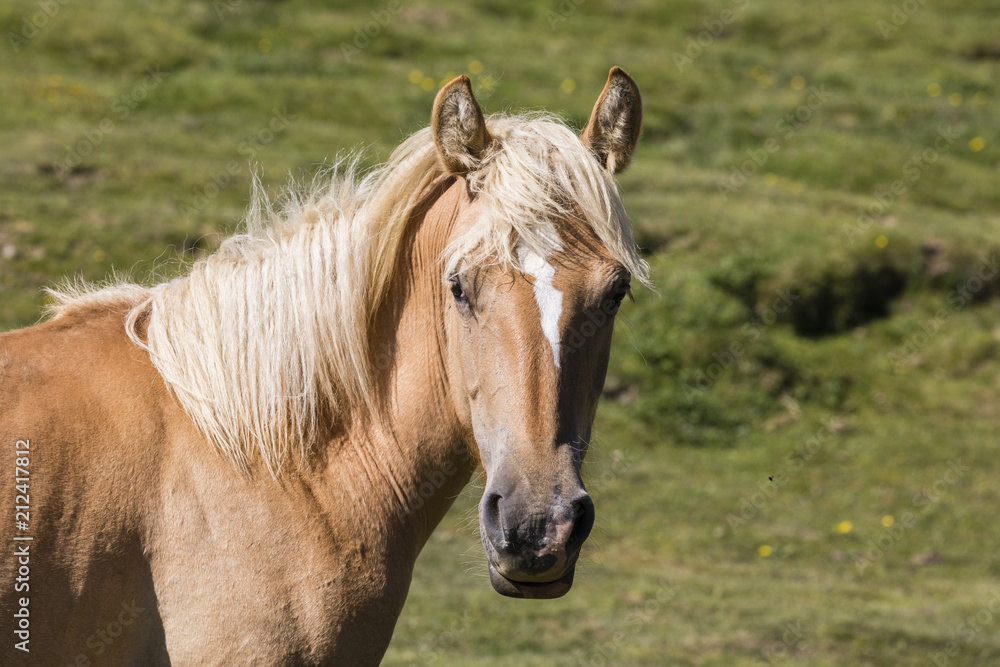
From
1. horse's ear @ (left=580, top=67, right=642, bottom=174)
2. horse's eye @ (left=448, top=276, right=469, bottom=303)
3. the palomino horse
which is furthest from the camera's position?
horse's ear @ (left=580, top=67, right=642, bottom=174)

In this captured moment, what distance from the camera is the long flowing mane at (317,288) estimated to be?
285 cm

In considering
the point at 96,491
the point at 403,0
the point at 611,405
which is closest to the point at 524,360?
the point at 96,491

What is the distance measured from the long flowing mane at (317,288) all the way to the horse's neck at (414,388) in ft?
0.22

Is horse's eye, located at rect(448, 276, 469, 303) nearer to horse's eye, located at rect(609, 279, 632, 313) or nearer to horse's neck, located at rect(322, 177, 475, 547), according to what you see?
horse's neck, located at rect(322, 177, 475, 547)

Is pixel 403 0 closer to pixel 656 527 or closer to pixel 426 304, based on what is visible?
pixel 656 527

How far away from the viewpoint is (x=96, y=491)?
267cm

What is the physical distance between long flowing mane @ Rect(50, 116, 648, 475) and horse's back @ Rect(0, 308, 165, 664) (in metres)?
0.21

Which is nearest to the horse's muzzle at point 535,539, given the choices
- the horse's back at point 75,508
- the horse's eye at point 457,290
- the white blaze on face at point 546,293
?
the white blaze on face at point 546,293

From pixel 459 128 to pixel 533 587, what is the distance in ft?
4.70

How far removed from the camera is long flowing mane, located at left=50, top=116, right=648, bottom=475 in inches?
112

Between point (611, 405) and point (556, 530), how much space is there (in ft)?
25.4

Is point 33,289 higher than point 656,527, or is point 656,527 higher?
point 33,289

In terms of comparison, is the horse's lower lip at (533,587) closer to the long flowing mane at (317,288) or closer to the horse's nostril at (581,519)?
the horse's nostril at (581,519)

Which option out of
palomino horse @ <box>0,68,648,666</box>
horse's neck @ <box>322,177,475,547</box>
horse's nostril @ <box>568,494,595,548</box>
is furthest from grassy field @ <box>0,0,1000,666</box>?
horse's nostril @ <box>568,494,595,548</box>
